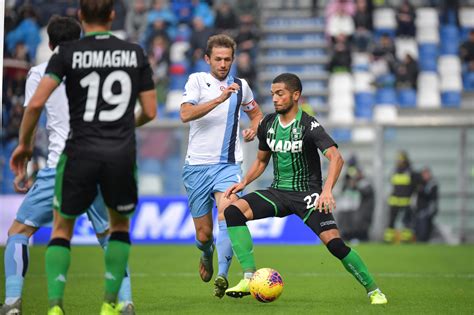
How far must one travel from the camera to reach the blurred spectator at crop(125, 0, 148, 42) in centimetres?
2847

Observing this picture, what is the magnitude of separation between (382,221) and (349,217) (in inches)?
28.1

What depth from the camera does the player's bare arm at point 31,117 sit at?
675 centimetres

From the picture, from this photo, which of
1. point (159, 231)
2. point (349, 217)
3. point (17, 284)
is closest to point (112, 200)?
point (17, 284)

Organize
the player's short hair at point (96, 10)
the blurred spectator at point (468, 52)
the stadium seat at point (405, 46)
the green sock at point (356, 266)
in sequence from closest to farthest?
the player's short hair at point (96, 10) < the green sock at point (356, 266) < the blurred spectator at point (468, 52) < the stadium seat at point (405, 46)

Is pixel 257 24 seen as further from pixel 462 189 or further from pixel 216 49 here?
pixel 216 49

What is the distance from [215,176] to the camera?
10.1m

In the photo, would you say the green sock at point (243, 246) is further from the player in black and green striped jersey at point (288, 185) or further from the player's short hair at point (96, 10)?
the player's short hair at point (96, 10)

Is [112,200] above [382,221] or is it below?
above

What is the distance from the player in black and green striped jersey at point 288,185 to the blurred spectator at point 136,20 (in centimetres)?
1900

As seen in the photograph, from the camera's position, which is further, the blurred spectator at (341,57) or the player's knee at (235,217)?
the blurred spectator at (341,57)

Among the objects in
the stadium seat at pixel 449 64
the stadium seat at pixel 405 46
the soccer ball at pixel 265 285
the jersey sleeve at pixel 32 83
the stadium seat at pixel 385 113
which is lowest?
the soccer ball at pixel 265 285

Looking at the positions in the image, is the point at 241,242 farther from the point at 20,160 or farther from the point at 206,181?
the point at 20,160

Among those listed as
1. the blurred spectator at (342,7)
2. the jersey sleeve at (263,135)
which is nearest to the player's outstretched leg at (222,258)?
the jersey sleeve at (263,135)

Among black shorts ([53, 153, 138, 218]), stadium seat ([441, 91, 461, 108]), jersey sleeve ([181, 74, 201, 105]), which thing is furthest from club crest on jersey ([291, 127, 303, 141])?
stadium seat ([441, 91, 461, 108])
